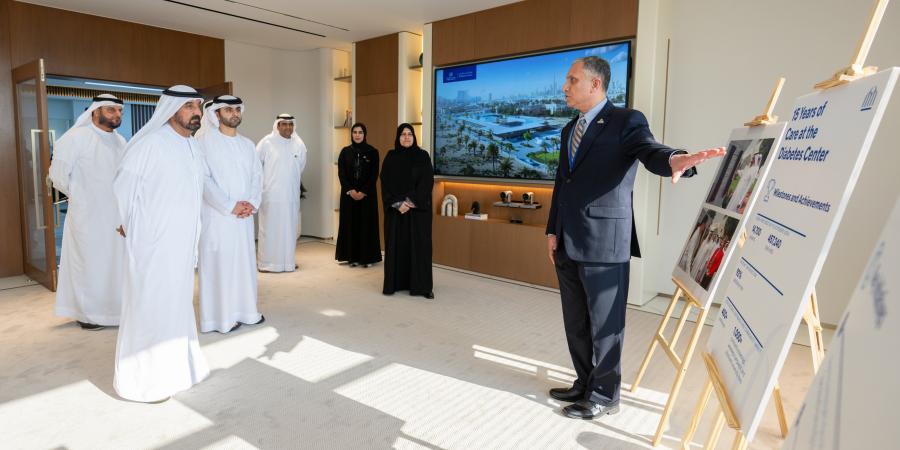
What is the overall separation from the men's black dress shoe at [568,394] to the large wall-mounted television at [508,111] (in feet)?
10.0

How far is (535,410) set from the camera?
2.96 m

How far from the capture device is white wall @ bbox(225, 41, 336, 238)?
26.9 ft

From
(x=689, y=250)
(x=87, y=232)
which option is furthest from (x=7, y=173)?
(x=689, y=250)

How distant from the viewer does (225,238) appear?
4082 mm

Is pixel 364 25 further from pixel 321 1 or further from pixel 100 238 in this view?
pixel 100 238

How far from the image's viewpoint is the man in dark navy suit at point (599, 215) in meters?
2.70

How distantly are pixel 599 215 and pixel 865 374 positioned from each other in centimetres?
173

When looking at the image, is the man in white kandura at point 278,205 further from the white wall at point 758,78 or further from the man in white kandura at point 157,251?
the white wall at point 758,78

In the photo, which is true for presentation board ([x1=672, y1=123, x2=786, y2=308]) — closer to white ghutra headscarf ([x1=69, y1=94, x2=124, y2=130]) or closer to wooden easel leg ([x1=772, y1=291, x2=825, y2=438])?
wooden easel leg ([x1=772, y1=291, x2=825, y2=438])

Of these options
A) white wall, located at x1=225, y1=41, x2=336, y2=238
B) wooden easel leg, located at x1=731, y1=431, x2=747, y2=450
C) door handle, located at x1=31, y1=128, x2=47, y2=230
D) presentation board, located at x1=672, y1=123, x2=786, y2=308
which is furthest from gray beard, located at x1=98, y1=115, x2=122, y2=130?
wooden easel leg, located at x1=731, y1=431, x2=747, y2=450

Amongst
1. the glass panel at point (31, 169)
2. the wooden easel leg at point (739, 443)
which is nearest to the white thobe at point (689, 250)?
the wooden easel leg at point (739, 443)

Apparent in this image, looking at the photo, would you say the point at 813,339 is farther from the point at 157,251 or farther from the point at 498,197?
the point at 498,197

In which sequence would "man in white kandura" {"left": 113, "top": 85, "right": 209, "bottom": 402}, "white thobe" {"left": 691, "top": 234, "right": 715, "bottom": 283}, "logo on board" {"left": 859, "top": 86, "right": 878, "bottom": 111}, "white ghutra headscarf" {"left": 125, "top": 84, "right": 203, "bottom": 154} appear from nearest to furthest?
"logo on board" {"left": 859, "top": 86, "right": 878, "bottom": 111}
"white thobe" {"left": 691, "top": 234, "right": 715, "bottom": 283}
"man in white kandura" {"left": 113, "top": 85, "right": 209, "bottom": 402}
"white ghutra headscarf" {"left": 125, "top": 84, "right": 203, "bottom": 154}

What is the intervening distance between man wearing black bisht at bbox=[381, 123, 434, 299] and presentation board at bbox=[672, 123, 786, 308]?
2.75 meters
